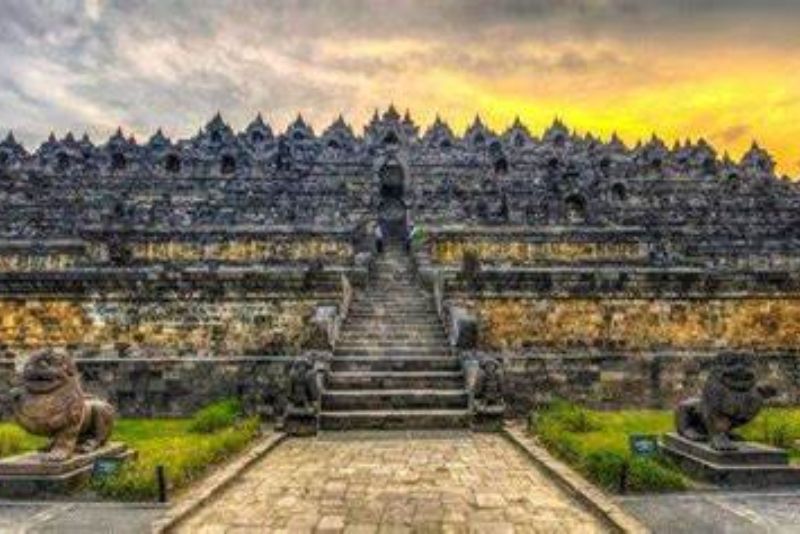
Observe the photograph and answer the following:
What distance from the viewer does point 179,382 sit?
15.1 m

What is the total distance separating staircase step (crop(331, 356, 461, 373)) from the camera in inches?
576

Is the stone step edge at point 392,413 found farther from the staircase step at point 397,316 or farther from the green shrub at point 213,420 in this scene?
the staircase step at point 397,316

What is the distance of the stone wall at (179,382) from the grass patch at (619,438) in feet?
18.1

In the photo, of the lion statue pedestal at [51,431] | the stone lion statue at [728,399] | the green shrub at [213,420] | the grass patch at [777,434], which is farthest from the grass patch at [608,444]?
the lion statue pedestal at [51,431]

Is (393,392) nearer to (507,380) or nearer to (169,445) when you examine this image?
(507,380)

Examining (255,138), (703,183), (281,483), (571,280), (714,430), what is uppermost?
(255,138)

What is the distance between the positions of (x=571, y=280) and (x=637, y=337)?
1.95m

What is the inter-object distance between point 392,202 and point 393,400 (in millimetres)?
23983

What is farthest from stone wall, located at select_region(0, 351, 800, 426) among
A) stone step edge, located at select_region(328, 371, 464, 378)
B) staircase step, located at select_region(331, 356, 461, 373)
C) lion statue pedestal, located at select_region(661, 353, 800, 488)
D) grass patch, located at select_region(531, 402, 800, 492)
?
lion statue pedestal, located at select_region(661, 353, 800, 488)

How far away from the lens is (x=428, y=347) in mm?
15617

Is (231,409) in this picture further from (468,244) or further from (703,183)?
(703,183)

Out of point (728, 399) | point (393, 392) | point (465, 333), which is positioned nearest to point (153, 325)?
point (393, 392)

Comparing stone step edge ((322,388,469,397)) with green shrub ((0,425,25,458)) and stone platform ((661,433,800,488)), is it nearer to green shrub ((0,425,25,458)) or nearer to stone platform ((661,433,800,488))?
green shrub ((0,425,25,458))

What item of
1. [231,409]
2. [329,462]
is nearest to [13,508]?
[329,462]
